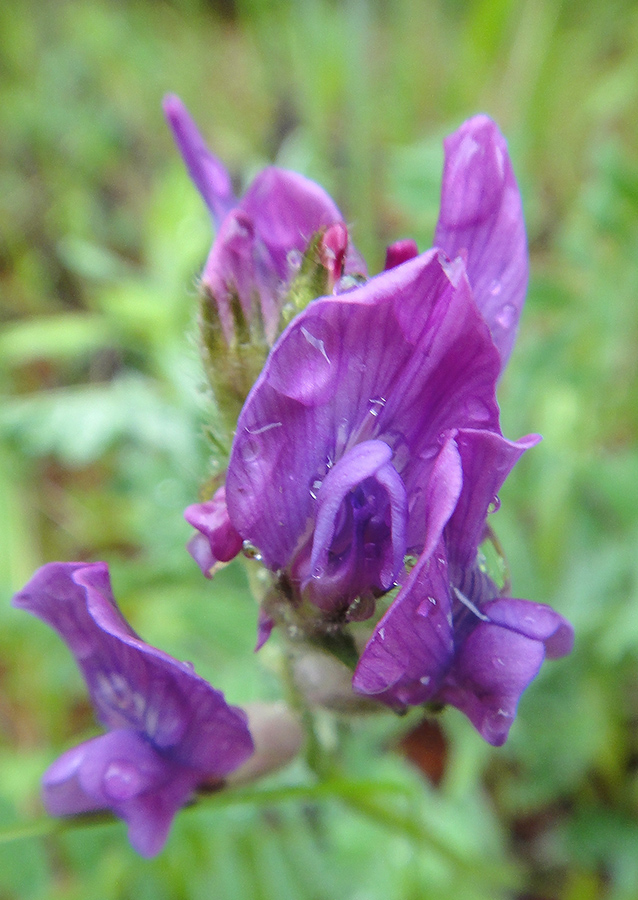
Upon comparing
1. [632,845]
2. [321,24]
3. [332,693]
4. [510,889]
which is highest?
[321,24]

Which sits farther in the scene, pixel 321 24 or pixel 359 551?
pixel 321 24

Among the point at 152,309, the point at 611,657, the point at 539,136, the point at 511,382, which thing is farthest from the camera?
the point at 539,136

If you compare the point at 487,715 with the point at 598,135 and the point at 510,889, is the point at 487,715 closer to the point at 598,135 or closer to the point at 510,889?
the point at 510,889

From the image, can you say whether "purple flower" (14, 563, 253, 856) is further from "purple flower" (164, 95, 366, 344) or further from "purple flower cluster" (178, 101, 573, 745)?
"purple flower" (164, 95, 366, 344)

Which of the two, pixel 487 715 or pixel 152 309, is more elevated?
pixel 152 309

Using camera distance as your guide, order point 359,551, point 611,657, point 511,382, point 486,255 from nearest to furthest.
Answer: point 359,551
point 486,255
point 611,657
point 511,382

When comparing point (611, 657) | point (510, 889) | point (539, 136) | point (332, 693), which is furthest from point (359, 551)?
point (539, 136)
